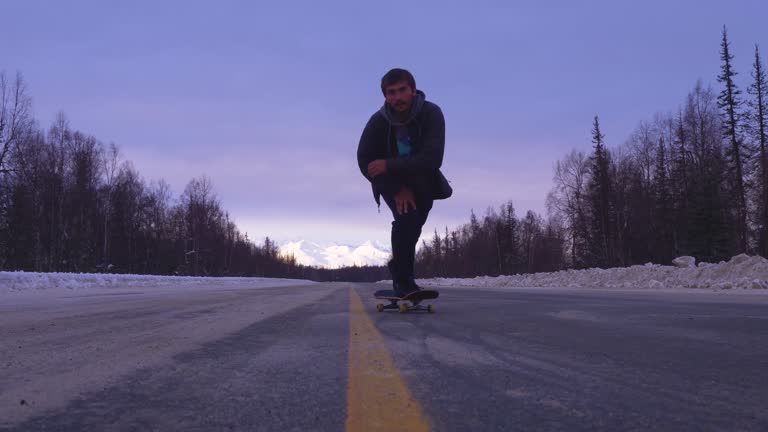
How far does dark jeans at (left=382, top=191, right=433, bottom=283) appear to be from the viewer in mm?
5027

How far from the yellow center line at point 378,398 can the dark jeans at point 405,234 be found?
8.89 ft

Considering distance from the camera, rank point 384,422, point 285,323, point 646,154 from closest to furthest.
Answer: point 384,422 → point 285,323 → point 646,154

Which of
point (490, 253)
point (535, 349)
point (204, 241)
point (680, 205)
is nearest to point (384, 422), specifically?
point (535, 349)

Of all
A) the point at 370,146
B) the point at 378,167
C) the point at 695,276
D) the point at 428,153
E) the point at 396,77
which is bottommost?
the point at 695,276

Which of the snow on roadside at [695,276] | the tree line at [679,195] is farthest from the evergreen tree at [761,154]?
the snow on roadside at [695,276]

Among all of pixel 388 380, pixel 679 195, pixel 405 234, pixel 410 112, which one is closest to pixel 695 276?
pixel 405 234

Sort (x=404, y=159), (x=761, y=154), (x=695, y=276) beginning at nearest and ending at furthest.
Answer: (x=404, y=159), (x=695, y=276), (x=761, y=154)

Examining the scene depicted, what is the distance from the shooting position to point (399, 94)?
4.77 metres

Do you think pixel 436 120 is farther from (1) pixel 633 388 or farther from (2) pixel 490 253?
(2) pixel 490 253

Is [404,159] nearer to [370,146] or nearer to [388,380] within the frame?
[370,146]

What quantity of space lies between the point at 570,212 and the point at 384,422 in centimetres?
6333

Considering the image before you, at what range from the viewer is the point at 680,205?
168 feet

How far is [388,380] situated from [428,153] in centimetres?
322

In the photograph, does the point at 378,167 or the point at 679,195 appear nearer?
the point at 378,167
